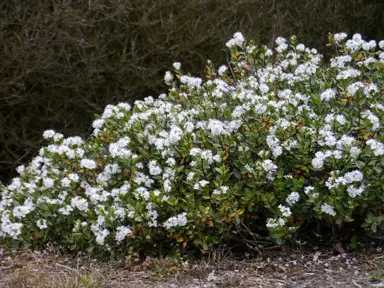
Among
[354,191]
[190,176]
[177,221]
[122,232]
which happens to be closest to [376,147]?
[354,191]

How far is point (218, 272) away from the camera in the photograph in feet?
A: 12.5

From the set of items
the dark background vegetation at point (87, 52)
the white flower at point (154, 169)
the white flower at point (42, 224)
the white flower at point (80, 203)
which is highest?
the dark background vegetation at point (87, 52)

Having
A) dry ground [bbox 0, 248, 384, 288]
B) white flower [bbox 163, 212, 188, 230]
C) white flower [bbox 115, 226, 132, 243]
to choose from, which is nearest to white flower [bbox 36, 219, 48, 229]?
dry ground [bbox 0, 248, 384, 288]

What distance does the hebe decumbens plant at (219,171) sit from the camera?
3.78m

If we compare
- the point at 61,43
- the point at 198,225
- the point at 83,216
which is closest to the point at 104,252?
the point at 83,216

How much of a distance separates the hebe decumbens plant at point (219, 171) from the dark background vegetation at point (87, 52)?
1.67 m

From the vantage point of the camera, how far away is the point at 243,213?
3971 mm

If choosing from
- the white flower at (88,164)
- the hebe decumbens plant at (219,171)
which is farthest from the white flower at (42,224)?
the white flower at (88,164)

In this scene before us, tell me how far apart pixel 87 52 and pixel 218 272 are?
10.4 feet

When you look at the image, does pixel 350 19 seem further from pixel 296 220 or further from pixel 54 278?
pixel 54 278

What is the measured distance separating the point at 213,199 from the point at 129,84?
2915 mm

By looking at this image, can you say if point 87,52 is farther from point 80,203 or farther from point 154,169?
point 154,169

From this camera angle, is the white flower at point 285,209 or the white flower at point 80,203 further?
the white flower at point 80,203

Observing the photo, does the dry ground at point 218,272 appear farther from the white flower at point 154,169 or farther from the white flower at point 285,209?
the white flower at point 154,169
